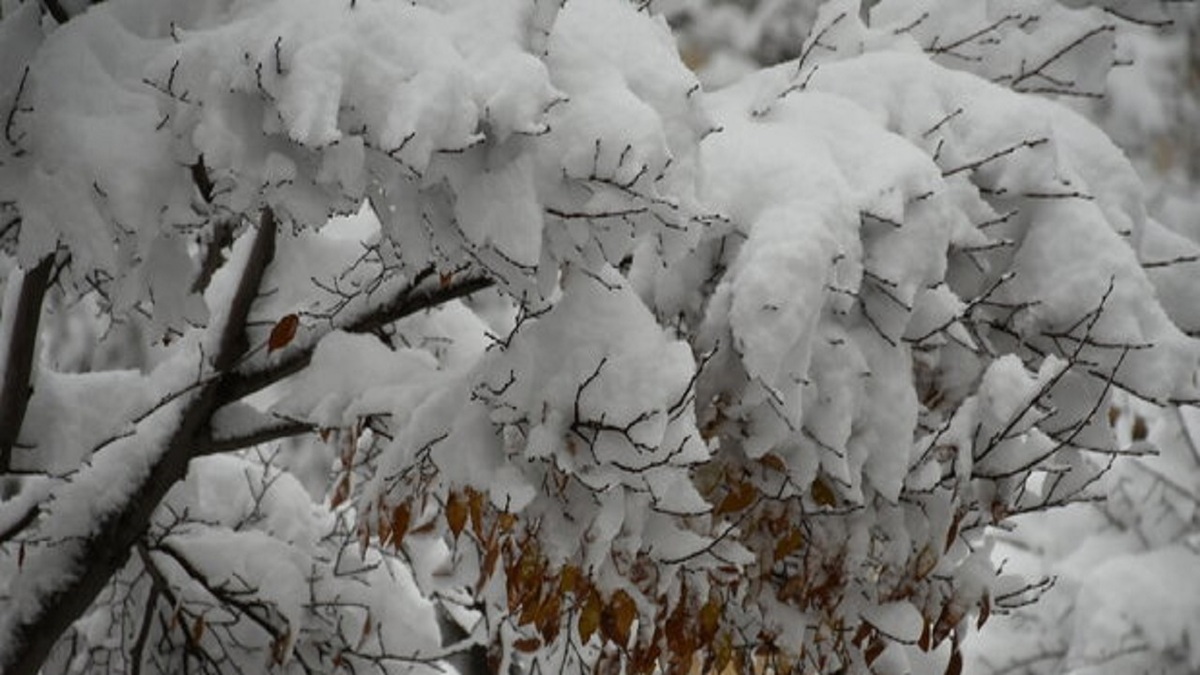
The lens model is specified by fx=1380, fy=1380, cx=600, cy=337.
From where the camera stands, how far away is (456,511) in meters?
3.38

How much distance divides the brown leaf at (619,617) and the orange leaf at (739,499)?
1.06ft

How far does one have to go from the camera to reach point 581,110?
9.81 ft

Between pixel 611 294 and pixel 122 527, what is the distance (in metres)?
1.86

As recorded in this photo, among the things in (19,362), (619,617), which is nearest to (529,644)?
(619,617)

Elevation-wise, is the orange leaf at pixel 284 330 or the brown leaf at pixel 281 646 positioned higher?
the orange leaf at pixel 284 330

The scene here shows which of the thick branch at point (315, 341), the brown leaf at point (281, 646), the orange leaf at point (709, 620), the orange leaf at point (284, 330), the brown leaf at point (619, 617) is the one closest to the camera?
the orange leaf at point (284, 330)

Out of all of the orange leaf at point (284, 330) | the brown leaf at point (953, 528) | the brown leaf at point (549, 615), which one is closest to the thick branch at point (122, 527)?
the orange leaf at point (284, 330)

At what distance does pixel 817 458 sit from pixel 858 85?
1120 mm

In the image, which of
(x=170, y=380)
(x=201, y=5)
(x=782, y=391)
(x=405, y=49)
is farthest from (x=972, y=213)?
(x=170, y=380)

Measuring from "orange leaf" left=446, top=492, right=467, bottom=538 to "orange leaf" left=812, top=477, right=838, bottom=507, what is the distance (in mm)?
882

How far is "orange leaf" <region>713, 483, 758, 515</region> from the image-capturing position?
337 cm

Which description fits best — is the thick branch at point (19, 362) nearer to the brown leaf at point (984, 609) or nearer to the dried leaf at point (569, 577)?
the dried leaf at point (569, 577)

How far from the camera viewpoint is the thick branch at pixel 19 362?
3.76 metres

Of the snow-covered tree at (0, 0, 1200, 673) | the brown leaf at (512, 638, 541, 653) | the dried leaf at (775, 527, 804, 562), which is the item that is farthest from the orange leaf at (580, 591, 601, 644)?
the brown leaf at (512, 638, 541, 653)
